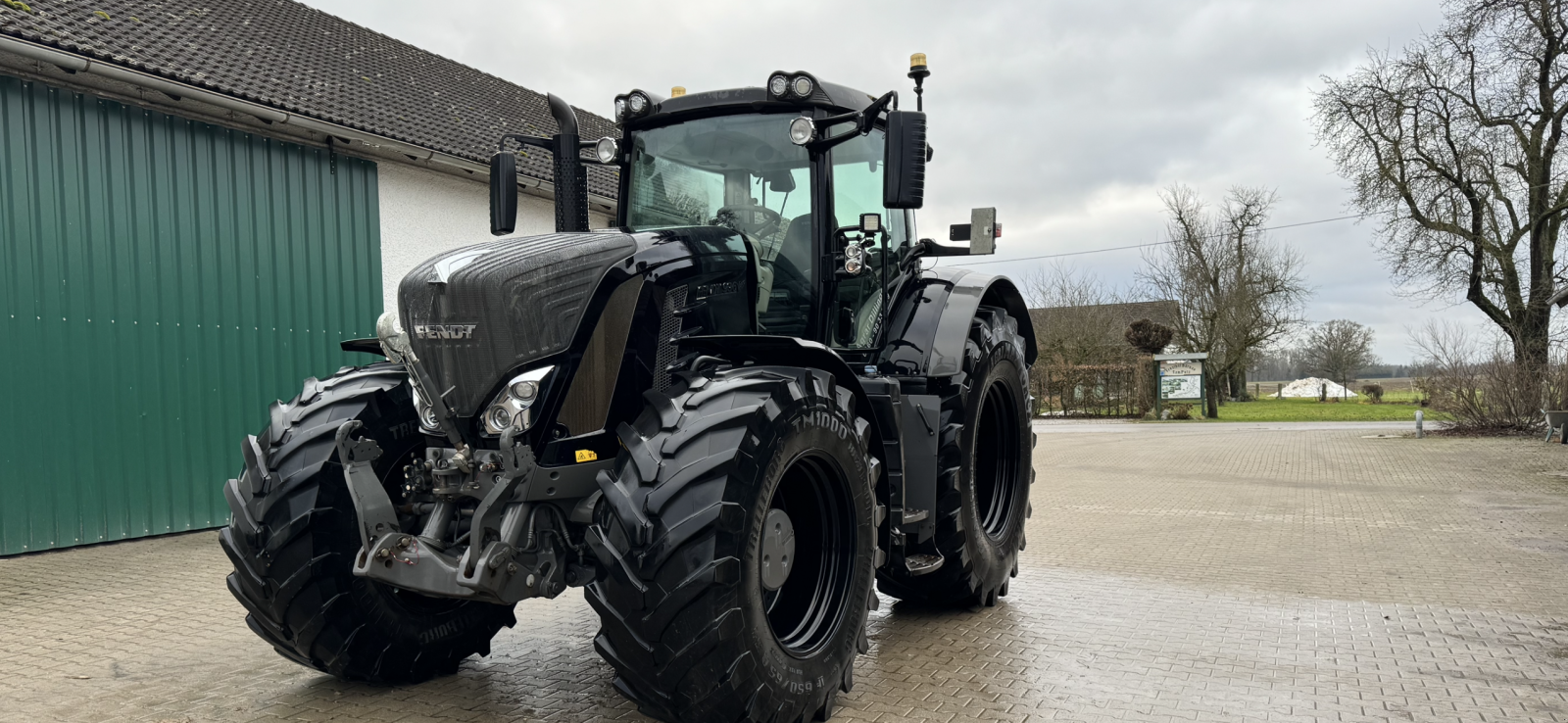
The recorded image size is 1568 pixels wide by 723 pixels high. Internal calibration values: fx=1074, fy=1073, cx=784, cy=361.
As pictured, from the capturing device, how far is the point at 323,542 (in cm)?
386

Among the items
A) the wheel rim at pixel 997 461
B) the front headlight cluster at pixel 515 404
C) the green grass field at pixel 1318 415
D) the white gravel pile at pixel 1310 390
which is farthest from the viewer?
the white gravel pile at pixel 1310 390

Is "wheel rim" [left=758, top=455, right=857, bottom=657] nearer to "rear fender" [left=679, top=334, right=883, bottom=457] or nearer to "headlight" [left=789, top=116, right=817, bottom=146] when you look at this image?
"rear fender" [left=679, top=334, right=883, bottom=457]

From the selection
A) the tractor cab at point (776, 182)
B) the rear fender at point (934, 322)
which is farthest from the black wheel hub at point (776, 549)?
the rear fender at point (934, 322)

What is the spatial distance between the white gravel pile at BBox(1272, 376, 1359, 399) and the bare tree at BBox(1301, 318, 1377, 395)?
1.35 metres

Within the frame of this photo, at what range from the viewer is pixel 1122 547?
25.7ft

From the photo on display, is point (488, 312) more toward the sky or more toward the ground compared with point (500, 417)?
more toward the sky

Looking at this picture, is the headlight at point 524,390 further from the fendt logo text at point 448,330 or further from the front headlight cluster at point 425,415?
the front headlight cluster at point 425,415

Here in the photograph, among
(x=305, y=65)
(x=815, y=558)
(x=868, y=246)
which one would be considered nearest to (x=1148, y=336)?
(x=305, y=65)

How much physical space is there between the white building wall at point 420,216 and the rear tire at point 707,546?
694cm

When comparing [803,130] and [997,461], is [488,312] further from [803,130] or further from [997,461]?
[997,461]

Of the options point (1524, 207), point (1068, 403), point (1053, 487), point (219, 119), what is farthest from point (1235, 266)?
point (219, 119)

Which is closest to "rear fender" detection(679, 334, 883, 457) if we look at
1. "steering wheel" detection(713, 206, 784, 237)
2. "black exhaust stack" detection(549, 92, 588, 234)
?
"steering wheel" detection(713, 206, 784, 237)

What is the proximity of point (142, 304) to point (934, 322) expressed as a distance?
6221 millimetres

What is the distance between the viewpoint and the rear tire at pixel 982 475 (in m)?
5.07
